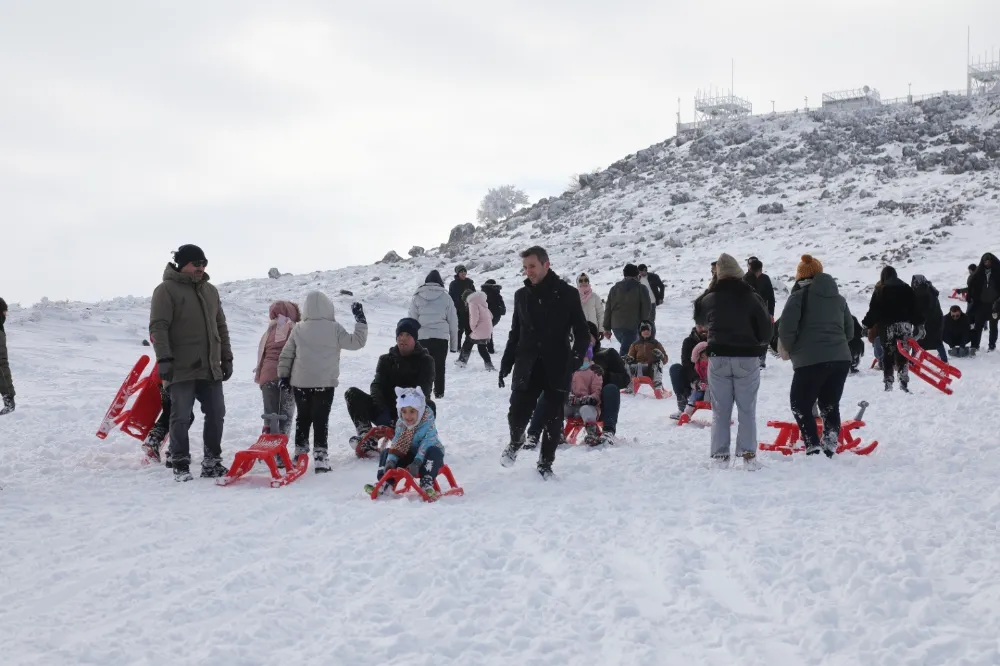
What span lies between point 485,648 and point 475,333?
423 inches

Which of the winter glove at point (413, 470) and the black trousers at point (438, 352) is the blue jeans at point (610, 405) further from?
the black trousers at point (438, 352)

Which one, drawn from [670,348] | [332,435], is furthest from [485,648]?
[670,348]

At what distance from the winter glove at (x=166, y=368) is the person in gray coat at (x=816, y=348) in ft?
16.8

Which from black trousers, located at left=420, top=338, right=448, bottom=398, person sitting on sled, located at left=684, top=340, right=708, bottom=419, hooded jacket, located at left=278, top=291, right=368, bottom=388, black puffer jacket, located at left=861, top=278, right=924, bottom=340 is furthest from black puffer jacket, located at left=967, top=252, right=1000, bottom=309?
hooded jacket, located at left=278, top=291, right=368, bottom=388

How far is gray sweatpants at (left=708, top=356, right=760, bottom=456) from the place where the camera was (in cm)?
693

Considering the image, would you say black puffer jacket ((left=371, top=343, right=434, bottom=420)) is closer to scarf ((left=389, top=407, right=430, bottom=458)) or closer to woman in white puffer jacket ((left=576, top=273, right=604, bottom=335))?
scarf ((left=389, top=407, right=430, bottom=458))

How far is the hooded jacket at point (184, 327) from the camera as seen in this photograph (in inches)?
262

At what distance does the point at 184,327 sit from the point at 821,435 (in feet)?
18.7

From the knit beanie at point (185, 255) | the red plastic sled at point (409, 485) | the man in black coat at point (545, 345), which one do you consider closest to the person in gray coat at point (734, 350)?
the man in black coat at point (545, 345)

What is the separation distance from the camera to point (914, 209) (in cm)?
3691

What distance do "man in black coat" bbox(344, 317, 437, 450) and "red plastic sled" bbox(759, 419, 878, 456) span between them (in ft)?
10.5

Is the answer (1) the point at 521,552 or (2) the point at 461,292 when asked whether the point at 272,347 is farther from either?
(2) the point at 461,292

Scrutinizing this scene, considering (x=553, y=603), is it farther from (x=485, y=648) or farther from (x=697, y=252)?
(x=697, y=252)

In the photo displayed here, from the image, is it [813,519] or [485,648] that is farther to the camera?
[813,519]
